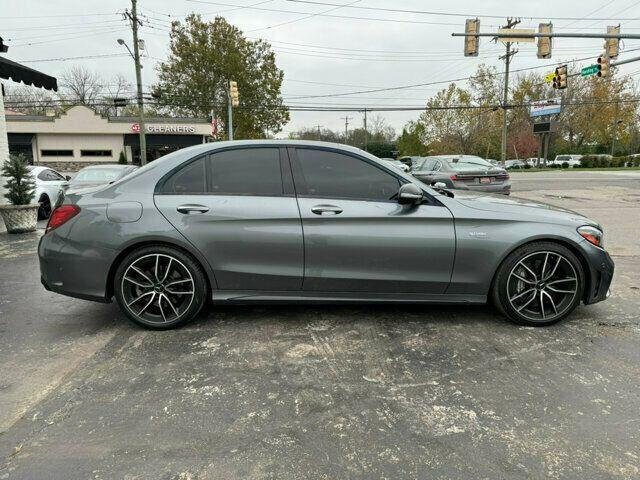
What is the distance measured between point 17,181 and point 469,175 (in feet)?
32.8

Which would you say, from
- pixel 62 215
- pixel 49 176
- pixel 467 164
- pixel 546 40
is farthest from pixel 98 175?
pixel 546 40

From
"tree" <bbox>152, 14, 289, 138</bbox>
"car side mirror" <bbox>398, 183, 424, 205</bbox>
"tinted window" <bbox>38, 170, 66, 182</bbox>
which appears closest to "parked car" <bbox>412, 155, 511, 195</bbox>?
"car side mirror" <bbox>398, 183, 424, 205</bbox>

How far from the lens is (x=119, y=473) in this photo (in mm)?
2236

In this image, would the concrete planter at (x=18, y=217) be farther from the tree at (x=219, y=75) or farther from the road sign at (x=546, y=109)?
the road sign at (x=546, y=109)

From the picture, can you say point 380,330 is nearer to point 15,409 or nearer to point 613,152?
point 15,409

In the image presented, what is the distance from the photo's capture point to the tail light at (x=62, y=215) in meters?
3.89

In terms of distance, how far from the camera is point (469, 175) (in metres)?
11.8

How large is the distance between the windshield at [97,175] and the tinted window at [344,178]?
9046mm

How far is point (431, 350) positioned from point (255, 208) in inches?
70.4

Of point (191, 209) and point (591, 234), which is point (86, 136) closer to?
point (191, 209)

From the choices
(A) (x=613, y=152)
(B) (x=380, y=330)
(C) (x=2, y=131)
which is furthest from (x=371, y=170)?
(A) (x=613, y=152)

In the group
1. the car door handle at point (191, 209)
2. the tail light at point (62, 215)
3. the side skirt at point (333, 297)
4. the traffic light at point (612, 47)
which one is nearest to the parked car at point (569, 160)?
the traffic light at point (612, 47)

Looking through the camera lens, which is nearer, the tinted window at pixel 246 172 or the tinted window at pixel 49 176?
the tinted window at pixel 246 172

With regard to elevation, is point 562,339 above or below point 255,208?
below
